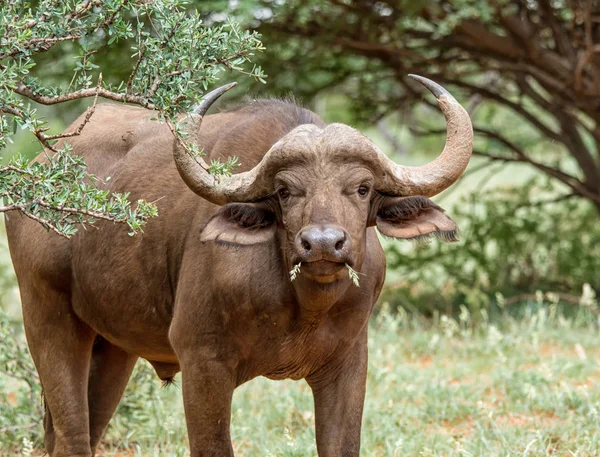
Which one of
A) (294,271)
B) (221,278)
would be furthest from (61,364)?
(294,271)

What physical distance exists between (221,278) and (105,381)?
1.64 metres

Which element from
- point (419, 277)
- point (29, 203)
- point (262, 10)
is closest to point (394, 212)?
point (29, 203)

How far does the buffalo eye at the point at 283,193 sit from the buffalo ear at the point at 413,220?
1.52 feet

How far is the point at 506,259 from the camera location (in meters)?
11.0

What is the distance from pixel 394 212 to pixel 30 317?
2213 mm

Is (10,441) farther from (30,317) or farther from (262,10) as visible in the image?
(262,10)

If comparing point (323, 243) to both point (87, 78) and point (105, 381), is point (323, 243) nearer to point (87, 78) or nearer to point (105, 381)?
point (87, 78)

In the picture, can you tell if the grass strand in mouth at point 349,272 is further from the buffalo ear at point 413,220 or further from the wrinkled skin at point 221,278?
the buffalo ear at point 413,220

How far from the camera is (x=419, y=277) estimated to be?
1067 cm

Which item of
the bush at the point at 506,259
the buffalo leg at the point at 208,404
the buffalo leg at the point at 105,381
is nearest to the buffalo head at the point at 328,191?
the buffalo leg at the point at 208,404

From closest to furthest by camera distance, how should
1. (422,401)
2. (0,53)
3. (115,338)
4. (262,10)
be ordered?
(0,53) < (115,338) < (422,401) < (262,10)

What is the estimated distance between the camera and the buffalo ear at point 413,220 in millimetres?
4488

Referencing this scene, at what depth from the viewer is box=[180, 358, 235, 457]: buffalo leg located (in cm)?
463

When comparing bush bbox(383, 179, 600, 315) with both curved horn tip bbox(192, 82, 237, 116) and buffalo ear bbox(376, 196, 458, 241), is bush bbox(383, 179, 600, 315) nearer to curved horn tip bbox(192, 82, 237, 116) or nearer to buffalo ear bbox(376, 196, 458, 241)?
buffalo ear bbox(376, 196, 458, 241)
